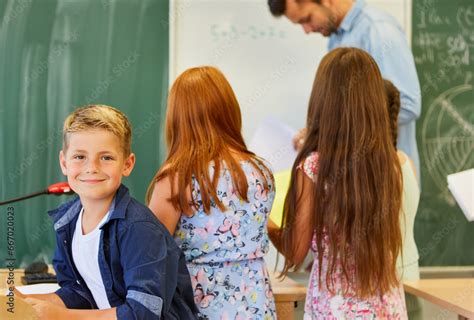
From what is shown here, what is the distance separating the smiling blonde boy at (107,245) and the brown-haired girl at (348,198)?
61 cm

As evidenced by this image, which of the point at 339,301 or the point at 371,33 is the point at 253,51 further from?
the point at 339,301

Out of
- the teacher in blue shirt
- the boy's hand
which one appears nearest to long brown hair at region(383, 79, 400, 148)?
the teacher in blue shirt

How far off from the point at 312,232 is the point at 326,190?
15 centimetres

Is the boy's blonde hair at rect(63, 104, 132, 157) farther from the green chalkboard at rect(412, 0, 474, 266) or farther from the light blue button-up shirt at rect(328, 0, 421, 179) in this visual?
the green chalkboard at rect(412, 0, 474, 266)

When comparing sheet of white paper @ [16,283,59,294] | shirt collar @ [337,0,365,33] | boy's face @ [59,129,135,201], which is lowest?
sheet of white paper @ [16,283,59,294]

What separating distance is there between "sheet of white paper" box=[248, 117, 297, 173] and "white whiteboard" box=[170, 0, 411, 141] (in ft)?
0.11

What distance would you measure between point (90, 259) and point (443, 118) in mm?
2486

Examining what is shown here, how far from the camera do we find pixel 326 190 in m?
2.24

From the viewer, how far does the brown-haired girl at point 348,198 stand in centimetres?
223

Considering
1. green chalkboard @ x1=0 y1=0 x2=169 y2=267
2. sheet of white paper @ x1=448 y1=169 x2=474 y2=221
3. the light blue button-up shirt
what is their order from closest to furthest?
sheet of white paper @ x1=448 y1=169 x2=474 y2=221 → green chalkboard @ x1=0 y1=0 x2=169 y2=267 → the light blue button-up shirt

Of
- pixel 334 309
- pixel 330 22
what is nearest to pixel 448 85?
pixel 330 22

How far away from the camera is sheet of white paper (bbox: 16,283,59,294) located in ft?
7.36

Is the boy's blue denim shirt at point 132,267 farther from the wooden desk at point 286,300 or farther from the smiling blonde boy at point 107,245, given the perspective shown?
the wooden desk at point 286,300

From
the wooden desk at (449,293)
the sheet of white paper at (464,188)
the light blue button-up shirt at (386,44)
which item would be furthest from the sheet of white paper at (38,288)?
the light blue button-up shirt at (386,44)
